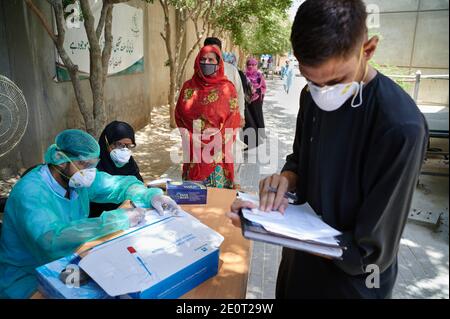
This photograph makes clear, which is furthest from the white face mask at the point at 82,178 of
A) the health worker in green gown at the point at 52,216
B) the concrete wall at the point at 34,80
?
the concrete wall at the point at 34,80

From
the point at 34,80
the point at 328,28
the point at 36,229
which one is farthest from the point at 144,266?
the point at 34,80

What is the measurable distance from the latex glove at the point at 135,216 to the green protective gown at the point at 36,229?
24 millimetres

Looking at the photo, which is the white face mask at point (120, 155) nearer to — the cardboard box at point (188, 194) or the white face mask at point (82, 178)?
the cardboard box at point (188, 194)

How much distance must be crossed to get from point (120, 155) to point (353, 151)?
1.93m

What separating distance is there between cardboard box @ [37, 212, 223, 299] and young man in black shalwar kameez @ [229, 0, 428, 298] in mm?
334

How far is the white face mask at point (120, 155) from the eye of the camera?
8.28 feet

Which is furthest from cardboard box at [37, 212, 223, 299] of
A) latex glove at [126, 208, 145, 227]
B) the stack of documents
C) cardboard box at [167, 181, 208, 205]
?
cardboard box at [167, 181, 208, 205]

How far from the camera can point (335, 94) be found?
3.12 ft

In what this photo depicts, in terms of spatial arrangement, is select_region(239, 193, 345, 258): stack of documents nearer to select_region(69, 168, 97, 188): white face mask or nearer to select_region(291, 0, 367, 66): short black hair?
select_region(291, 0, 367, 66): short black hair

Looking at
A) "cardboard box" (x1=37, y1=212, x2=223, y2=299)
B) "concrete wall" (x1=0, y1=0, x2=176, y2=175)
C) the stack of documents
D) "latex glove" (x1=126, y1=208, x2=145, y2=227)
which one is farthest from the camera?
"concrete wall" (x1=0, y1=0, x2=176, y2=175)

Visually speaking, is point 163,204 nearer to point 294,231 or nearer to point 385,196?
point 294,231

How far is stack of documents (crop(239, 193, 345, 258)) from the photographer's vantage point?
0.90 metres

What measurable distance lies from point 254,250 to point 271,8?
7.22 meters
